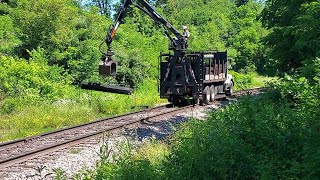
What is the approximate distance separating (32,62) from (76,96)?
3.14 metres

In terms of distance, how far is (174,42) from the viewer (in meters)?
20.7

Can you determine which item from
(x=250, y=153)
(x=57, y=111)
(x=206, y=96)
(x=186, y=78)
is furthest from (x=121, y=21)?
(x=250, y=153)

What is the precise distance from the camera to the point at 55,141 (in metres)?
12.5

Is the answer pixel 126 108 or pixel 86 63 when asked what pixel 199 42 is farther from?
pixel 126 108

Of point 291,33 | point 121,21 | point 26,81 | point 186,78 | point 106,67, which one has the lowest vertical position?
point 26,81

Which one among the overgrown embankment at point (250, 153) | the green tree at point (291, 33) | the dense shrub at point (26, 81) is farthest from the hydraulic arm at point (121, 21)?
the dense shrub at point (26, 81)

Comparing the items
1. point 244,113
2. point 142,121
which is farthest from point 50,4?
point 244,113

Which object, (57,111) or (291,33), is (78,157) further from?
(57,111)

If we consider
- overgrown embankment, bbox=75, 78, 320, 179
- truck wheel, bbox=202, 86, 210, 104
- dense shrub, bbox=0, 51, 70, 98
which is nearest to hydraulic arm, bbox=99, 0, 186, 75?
truck wheel, bbox=202, 86, 210, 104

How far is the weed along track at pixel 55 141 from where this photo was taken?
10.3m

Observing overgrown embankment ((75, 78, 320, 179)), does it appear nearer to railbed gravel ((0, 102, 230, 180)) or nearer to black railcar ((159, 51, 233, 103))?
railbed gravel ((0, 102, 230, 180))

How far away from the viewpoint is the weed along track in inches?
404

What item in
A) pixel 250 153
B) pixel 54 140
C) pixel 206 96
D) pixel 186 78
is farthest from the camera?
pixel 206 96

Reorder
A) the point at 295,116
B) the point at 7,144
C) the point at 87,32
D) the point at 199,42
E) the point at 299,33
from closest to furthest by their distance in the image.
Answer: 1. the point at 295,116
2. the point at 299,33
3. the point at 7,144
4. the point at 87,32
5. the point at 199,42
